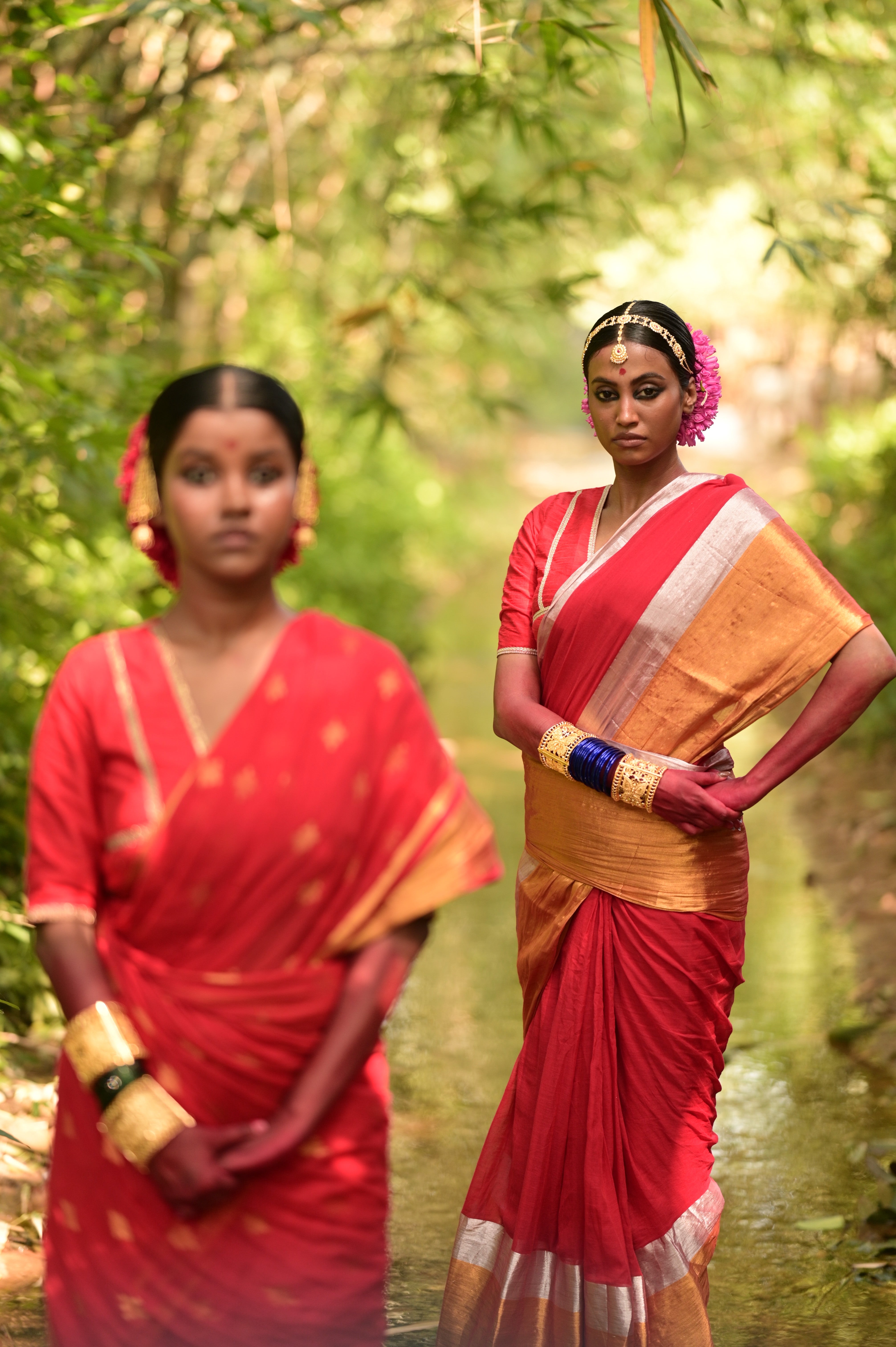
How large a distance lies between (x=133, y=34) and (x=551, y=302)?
118 inches

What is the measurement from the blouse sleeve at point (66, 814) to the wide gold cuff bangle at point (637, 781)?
1407 mm

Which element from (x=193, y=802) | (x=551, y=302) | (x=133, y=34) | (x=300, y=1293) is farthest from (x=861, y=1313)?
(x=133, y=34)

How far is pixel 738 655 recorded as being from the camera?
328 cm

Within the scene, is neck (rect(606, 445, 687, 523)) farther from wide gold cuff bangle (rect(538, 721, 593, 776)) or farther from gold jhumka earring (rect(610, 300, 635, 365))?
wide gold cuff bangle (rect(538, 721, 593, 776))

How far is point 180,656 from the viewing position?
2.16m

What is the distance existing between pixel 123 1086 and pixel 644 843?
5.00ft

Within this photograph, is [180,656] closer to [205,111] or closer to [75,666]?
[75,666]

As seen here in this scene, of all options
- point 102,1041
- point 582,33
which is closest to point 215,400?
point 102,1041

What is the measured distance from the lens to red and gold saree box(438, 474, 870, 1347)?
322 cm

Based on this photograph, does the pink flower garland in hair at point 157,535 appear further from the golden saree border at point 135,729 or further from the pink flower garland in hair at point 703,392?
the pink flower garland in hair at point 703,392

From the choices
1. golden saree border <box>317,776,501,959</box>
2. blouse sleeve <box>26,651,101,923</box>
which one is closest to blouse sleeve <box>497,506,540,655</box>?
golden saree border <box>317,776,501,959</box>

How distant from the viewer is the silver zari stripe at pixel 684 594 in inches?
129

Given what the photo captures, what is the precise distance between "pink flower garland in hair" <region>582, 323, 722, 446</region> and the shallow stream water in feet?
7.20

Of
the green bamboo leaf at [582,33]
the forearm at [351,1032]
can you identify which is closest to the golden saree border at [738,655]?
the forearm at [351,1032]
